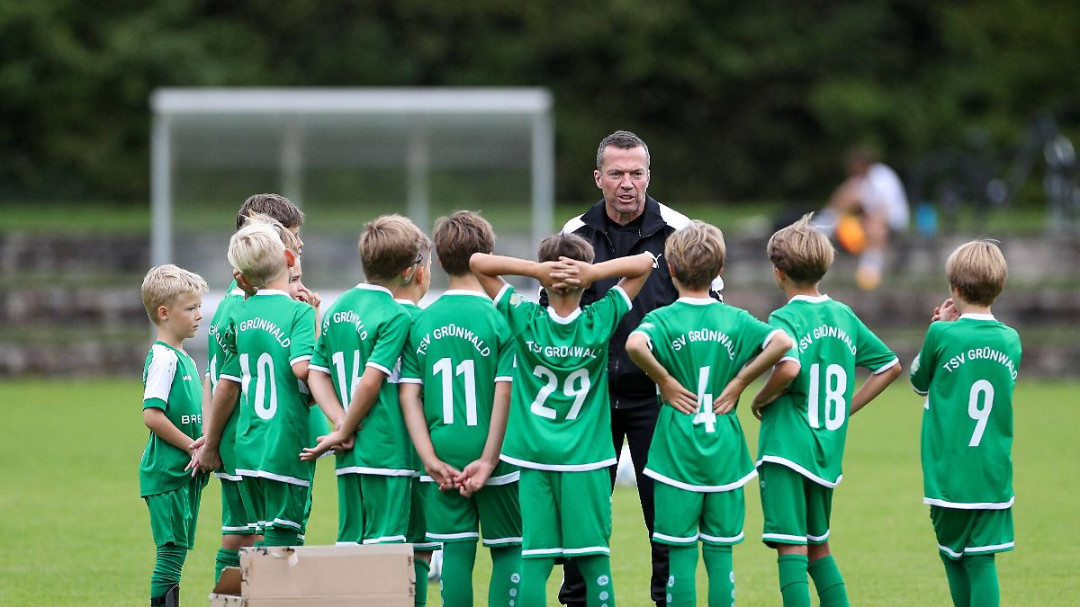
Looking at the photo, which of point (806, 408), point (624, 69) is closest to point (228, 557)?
point (806, 408)

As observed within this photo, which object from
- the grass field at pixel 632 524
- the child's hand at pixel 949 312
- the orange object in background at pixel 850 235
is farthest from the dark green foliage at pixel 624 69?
the child's hand at pixel 949 312

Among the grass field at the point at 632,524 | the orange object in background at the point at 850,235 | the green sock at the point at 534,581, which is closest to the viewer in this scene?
the green sock at the point at 534,581

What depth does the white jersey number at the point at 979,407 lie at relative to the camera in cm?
577

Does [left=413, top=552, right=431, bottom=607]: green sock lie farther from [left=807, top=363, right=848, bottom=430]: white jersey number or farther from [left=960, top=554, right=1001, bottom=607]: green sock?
[left=960, top=554, right=1001, bottom=607]: green sock

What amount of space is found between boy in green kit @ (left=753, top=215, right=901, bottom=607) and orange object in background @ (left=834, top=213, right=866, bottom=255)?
49.3ft

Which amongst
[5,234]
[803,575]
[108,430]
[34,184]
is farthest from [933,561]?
[34,184]

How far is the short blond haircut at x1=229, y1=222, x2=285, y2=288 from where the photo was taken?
237 inches

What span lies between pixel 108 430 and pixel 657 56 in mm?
23509

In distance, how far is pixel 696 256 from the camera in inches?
221

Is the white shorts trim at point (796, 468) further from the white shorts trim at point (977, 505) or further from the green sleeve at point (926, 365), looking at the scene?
the green sleeve at point (926, 365)

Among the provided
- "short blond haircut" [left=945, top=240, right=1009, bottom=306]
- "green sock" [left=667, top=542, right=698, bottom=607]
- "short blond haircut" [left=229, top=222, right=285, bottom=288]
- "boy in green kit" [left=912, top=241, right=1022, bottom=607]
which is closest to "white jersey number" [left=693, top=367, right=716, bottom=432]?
"green sock" [left=667, top=542, right=698, bottom=607]

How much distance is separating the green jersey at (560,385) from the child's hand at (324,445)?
67 cm

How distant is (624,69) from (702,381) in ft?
99.0

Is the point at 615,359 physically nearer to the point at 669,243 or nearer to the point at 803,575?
the point at 669,243
